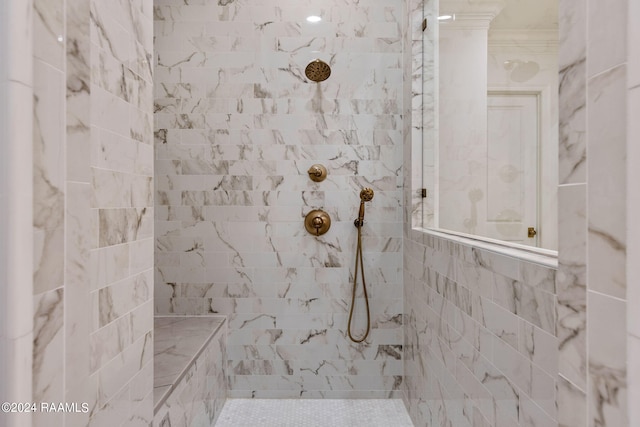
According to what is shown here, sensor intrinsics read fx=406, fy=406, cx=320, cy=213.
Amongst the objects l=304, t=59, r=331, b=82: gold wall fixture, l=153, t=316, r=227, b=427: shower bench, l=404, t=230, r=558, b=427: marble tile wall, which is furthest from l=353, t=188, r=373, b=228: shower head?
l=153, t=316, r=227, b=427: shower bench

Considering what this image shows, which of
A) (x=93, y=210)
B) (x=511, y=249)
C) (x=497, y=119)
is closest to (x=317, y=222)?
(x=497, y=119)

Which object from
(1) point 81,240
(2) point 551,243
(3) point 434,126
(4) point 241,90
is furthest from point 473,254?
(4) point 241,90

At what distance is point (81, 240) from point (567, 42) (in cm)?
98

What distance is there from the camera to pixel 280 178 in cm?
243

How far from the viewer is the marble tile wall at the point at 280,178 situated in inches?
95.0

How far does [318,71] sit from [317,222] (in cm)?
88

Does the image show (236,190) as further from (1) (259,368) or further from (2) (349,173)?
(1) (259,368)

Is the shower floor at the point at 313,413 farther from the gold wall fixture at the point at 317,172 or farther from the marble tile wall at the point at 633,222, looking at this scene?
the marble tile wall at the point at 633,222

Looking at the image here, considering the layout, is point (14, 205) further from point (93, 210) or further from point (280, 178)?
point (280, 178)

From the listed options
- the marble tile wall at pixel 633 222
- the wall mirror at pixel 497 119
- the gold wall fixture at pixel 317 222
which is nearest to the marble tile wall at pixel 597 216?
the marble tile wall at pixel 633 222

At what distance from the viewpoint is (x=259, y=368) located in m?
2.42

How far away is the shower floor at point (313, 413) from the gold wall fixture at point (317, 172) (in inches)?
51.8

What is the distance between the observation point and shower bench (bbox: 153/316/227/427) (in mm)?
1478

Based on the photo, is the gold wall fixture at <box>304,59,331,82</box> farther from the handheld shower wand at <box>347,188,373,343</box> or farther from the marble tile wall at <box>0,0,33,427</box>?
the marble tile wall at <box>0,0,33,427</box>
